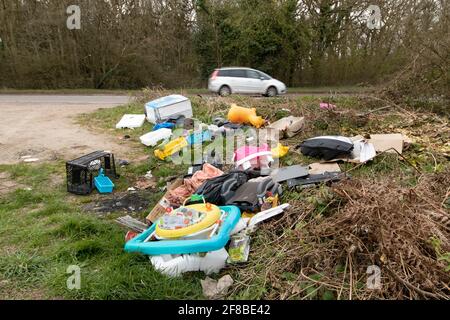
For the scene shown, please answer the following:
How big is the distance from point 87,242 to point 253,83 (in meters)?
13.3

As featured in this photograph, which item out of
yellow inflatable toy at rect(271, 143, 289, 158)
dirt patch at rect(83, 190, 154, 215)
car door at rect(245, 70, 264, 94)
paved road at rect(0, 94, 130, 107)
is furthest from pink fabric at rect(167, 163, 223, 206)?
car door at rect(245, 70, 264, 94)

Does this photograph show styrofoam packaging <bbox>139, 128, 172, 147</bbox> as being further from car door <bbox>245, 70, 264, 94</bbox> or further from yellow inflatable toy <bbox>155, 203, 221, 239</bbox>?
car door <bbox>245, 70, 264, 94</bbox>

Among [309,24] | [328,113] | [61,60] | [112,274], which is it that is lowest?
[112,274]

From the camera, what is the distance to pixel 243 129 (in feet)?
24.9

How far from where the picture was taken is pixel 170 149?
659 cm

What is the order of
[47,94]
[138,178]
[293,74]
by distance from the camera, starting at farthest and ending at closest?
[293,74]
[47,94]
[138,178]

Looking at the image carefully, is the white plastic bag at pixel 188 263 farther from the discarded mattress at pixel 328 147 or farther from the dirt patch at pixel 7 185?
the dirt patch at pixel 7 185

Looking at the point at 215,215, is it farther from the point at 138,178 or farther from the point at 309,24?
the point at 309,24

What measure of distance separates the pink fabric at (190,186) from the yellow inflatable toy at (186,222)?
100cm

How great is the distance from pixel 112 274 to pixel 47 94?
1719 cm

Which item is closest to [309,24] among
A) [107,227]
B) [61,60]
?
[61,60]

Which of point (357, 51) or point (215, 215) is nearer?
point (215, 215)

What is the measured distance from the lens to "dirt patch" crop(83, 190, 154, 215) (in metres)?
4.64
